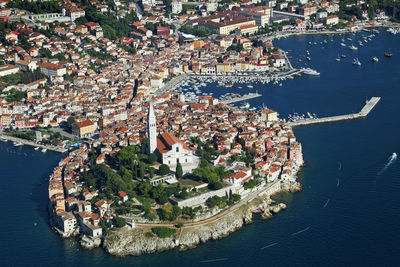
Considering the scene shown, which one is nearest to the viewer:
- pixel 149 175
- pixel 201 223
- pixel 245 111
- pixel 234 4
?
pixel 201 223

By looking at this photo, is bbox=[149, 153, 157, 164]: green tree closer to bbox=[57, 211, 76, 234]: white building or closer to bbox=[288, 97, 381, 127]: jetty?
bbox=[57, 211, 76, 234]: white building

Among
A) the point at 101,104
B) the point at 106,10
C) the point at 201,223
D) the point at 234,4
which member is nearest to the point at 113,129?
the point at 101,104

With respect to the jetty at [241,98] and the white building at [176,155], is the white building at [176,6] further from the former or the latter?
the white building at [176,155]

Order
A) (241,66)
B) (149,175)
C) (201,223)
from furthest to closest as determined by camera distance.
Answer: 1. (241,66)
2. (149,175)
3. (201,223)

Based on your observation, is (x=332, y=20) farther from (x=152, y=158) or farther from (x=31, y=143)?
(x=152, y=158)

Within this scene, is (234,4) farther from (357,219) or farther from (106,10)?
(357,219)

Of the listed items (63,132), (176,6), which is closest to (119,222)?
(63,132)

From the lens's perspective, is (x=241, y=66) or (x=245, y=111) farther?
(x=241, y=66)
